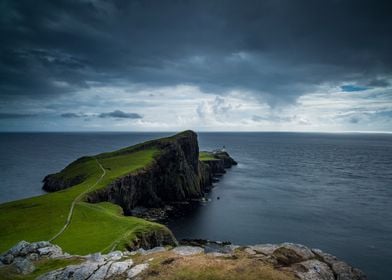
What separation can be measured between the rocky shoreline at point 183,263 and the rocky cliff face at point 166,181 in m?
47.8

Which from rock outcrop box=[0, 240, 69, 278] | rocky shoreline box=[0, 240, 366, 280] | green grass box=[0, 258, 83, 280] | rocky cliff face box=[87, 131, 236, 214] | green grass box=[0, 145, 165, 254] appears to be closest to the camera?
rocky shoreline box=[0, 240, 366, 280]

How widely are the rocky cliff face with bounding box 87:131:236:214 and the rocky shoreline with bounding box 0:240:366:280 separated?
47.8 meters

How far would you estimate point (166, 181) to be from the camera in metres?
115

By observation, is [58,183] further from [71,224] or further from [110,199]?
[71,224]

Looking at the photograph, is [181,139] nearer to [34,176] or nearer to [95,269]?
[34,176]

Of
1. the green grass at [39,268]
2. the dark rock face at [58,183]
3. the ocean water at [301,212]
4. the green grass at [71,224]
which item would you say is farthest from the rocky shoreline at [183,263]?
the dark rock face at [58,183]

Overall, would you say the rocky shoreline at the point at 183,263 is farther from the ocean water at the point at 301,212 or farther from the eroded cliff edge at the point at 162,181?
the eroded cliff edge at the point at 162,181

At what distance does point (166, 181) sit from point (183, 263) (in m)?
84.6

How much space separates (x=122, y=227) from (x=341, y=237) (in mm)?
55839

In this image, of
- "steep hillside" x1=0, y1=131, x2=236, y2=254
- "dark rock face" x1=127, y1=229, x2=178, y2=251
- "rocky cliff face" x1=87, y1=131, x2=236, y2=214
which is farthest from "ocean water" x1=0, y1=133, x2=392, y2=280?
"dark rock face" x1=127, y1=229, x2=178, y2=251

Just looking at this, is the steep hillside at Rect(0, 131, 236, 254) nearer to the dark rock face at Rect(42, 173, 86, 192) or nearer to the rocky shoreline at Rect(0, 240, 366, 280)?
the dark rock face at Rect(42, 173, 86, 192)

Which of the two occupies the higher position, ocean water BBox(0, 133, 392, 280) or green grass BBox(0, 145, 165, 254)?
green grass BBox(0, 145, 165, 254)

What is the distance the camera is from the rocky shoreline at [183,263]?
3002cm

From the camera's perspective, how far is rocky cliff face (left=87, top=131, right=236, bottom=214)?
92.2 m
